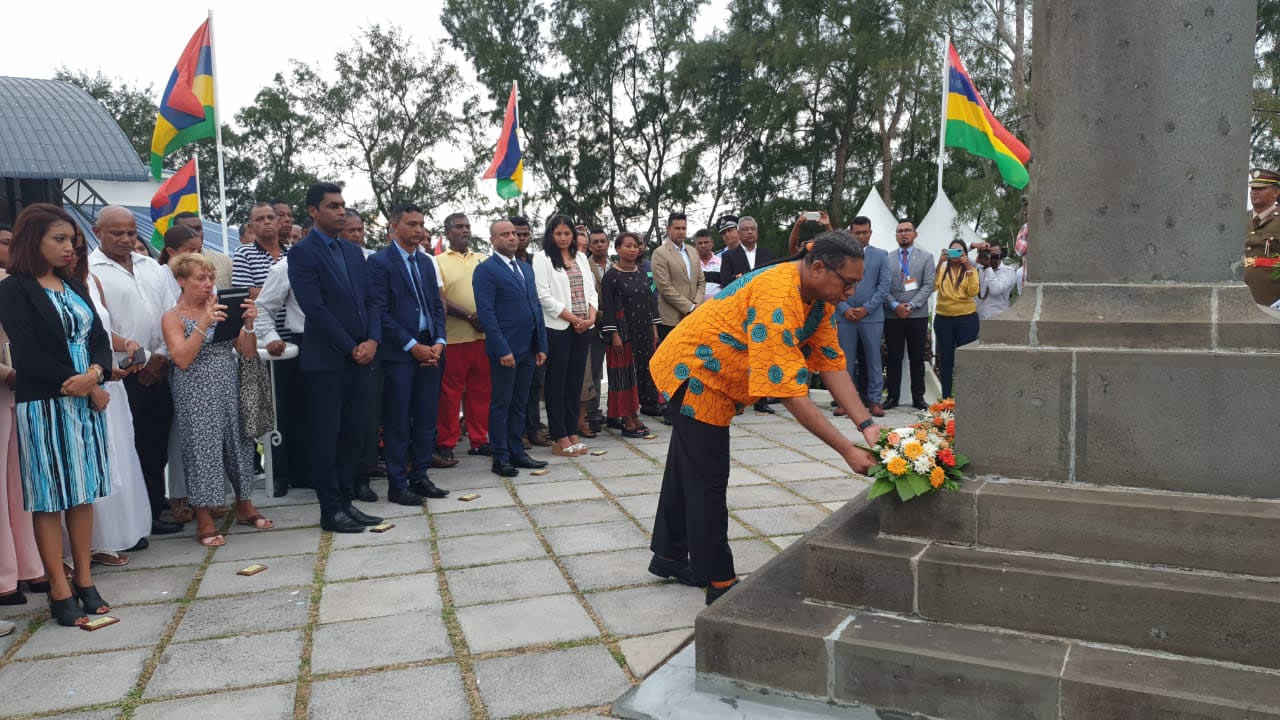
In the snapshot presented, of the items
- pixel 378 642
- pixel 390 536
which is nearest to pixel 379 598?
pixel 378 642

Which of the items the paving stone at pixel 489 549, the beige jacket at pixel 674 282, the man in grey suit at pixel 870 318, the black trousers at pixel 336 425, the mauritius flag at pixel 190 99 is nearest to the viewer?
the paving stone at pixel 489 549

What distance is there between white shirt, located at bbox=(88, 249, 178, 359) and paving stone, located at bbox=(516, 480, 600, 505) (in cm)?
223

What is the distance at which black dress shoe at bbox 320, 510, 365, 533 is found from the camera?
5047 millimetres

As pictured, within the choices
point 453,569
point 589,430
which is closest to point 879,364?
point 589,430

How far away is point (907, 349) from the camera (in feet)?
30.2

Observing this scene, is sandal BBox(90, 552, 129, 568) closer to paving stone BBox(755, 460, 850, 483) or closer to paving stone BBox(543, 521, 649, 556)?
paving stone BBox(543, 521, 649, 556)

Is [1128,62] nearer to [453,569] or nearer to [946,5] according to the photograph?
[453,569]

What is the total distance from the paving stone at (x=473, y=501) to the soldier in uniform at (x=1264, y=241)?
4.48 meters

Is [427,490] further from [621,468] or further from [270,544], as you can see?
[621,468]

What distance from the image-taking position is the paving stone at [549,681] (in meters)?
2.96

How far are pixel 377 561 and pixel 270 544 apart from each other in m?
0.75

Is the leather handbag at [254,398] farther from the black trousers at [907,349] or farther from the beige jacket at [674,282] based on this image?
the black trousers at [907,349]

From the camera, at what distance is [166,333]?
15.5ft

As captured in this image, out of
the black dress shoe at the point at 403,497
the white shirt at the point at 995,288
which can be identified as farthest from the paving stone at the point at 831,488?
the white shirt at the point at 995,288
